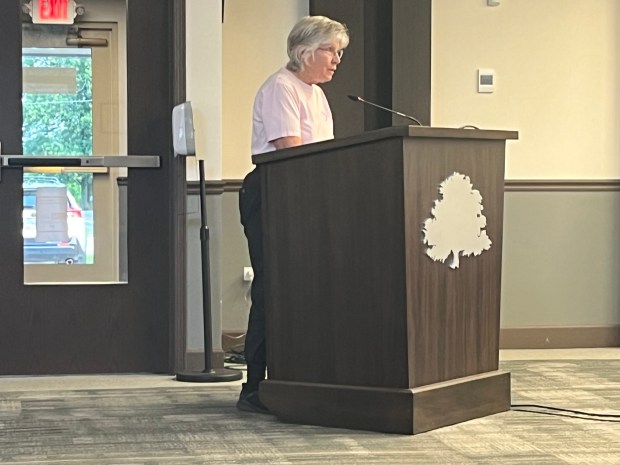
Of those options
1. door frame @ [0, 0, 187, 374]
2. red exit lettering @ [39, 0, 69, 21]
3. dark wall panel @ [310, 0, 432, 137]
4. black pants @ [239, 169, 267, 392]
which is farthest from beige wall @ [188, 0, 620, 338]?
black pants @ [239, 169, 267, 392]

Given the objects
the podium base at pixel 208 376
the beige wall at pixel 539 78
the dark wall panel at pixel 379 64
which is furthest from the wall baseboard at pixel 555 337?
the podium base at pixel 208 376

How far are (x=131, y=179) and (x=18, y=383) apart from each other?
984 mm

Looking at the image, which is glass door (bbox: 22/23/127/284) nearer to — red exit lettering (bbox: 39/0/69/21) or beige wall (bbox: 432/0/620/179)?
red exit lettering (bbox: 39/0/69/21)

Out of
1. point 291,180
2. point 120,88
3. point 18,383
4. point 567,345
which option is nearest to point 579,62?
point 567,345

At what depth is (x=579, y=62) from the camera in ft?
18.4

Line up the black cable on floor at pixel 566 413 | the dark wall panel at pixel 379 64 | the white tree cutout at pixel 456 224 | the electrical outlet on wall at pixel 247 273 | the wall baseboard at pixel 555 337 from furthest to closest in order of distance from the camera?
the wall baseboard at pixel 555 337 → the electrical outlet on wall at pixel 247 273 → the dark wall panel at pixel 379 64 → the black cable on floor at pixel 566 413 → the white tree cutout at pixel 456 224

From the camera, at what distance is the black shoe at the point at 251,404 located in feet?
11.6

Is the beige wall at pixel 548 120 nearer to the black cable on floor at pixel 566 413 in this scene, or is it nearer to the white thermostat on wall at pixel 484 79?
the white thermostat on wall at pixel 484 79

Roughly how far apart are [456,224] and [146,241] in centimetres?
186

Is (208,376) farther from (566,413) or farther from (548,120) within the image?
(548,120)

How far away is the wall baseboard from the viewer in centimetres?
559

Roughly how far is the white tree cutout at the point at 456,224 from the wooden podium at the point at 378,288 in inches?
0.9

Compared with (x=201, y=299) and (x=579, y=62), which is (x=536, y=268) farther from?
(x=201, y=299)

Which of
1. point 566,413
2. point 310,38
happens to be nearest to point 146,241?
point 310,38
